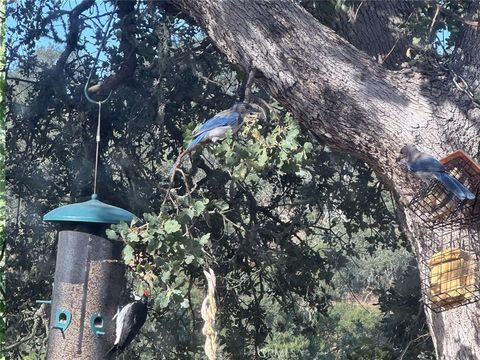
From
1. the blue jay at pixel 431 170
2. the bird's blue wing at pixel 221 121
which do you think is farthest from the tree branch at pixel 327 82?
the bird's blue wing at pixel 221 121

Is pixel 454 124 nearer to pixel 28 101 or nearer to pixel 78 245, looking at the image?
pixel 78 245

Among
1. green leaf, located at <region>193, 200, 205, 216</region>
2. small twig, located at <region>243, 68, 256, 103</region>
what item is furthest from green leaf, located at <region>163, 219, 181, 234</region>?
small twig, located at <region>243, 68, 256, 103</region>

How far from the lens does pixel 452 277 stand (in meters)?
3.41

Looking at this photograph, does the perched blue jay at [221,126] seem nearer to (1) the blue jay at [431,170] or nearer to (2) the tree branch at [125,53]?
(1) the blue jay at [431,170]

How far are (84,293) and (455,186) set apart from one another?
7.10ft

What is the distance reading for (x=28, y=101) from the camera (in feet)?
19.9

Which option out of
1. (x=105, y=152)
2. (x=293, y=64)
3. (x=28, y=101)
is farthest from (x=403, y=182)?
(x=28, y=101)

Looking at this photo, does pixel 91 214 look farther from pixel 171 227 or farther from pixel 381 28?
pixel 381 28

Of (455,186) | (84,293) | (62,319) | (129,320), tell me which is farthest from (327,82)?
(62,319)

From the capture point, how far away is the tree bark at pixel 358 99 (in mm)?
3803

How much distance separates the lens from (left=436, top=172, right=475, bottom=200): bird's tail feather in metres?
3.13

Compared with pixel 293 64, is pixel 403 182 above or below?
below

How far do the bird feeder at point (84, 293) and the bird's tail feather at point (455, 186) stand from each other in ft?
6.08

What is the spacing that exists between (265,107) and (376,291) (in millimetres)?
2376
